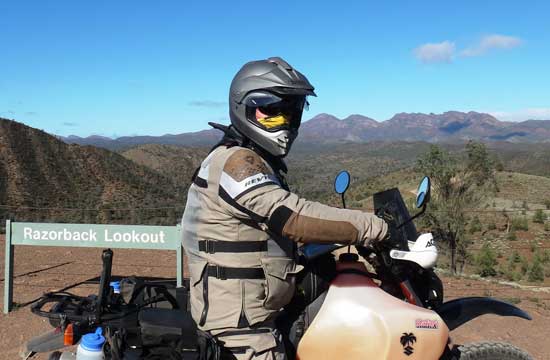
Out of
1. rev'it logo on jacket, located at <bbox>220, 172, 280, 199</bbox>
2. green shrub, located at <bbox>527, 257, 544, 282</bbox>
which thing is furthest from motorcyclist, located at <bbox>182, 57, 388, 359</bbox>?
green shrub, located at <bbox>527, 257, 544, 282</bbox>

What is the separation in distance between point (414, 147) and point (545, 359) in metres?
145

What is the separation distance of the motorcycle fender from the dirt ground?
2826 mm

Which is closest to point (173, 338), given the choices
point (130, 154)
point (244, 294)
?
point (244, 294)

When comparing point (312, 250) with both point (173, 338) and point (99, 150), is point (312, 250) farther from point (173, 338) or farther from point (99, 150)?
point (99, 150)

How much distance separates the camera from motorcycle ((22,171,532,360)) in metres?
2.38

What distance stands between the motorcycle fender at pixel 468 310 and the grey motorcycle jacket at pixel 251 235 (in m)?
0.83

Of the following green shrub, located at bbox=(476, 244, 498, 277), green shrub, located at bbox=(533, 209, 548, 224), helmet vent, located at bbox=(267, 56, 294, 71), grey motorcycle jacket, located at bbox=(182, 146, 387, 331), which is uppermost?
helmet vent, located at bbox=(267, 56, 294, 71)

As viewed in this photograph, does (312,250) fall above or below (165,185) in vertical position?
above

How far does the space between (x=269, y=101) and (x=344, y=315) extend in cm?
108

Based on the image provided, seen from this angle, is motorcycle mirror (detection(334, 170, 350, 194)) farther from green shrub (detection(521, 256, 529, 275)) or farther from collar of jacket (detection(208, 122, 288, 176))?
green shrub (detection(521, 256, 529, 275))

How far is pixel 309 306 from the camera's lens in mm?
2682

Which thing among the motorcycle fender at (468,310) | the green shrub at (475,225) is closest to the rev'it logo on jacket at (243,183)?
the motorcycle fender at (468,310)

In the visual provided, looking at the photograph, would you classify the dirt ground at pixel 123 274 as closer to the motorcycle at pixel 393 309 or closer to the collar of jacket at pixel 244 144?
the motorcycle at pixel 393 309

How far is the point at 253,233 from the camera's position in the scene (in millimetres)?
2502
